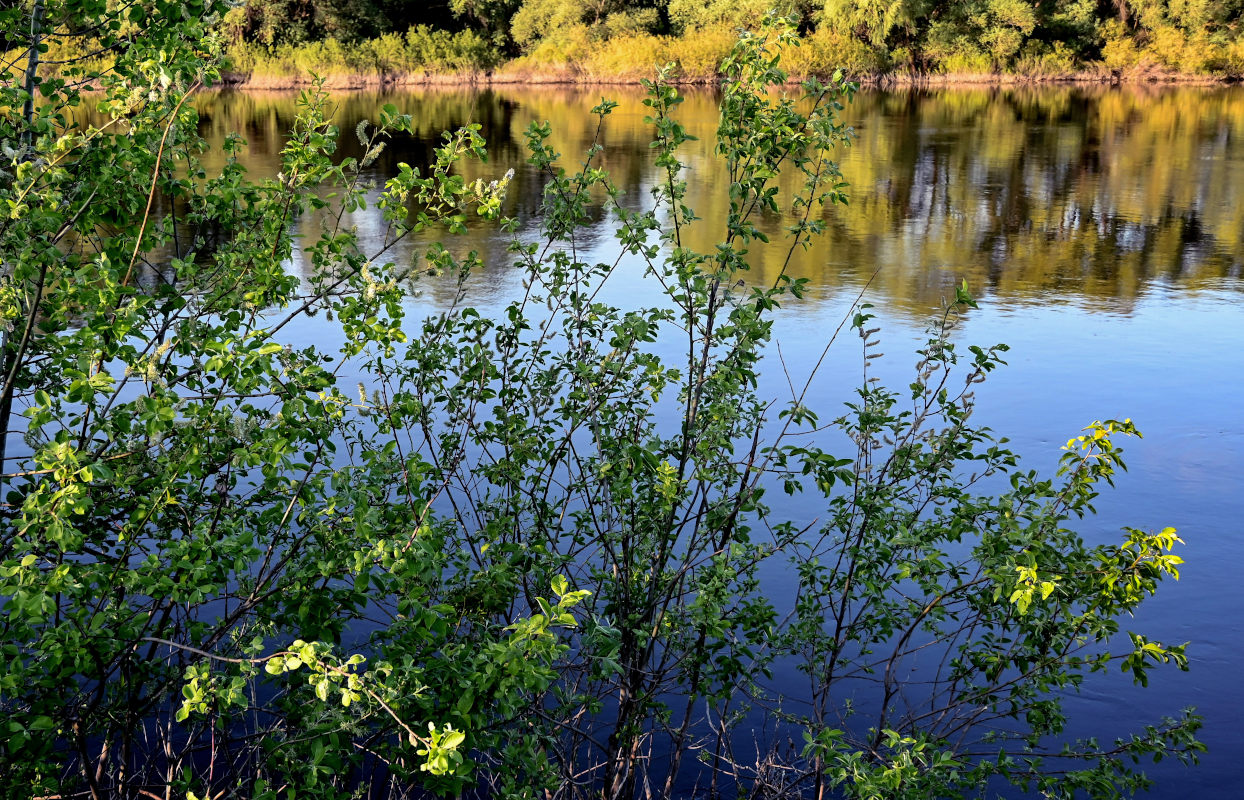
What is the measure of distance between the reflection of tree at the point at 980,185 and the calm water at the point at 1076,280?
0.22ft

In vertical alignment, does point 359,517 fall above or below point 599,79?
above

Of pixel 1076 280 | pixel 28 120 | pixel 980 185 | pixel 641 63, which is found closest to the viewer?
pixel 28 120

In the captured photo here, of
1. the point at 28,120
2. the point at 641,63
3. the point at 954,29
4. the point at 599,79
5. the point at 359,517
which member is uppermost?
the point at 28,120

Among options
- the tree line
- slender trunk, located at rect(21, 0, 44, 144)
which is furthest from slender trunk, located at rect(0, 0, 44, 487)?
the tree line

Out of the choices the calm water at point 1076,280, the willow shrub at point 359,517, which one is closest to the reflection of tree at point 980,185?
the calm water at point 1076,280

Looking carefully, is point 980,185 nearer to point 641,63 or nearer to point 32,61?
point 32,61

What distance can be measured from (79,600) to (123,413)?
1.64 ft

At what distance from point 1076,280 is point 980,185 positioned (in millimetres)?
7215

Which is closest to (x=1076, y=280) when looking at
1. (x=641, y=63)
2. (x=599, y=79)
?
(x=641, y=63)

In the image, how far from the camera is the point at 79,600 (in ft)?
9.71

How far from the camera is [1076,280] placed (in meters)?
14.1

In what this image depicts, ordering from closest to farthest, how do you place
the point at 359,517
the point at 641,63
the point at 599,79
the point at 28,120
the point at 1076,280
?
the point at 359,517 → the point at 28,120 → the point at 1076,280 → the point at 641,63 → the point at 599,79

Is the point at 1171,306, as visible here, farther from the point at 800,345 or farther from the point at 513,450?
the point at 513,450

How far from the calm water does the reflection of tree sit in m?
0.07
